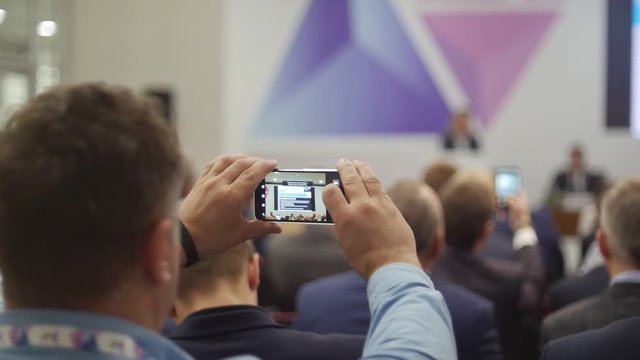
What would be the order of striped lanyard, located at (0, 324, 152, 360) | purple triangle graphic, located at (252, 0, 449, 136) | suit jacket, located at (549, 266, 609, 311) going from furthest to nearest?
purple triangle graphic, located at (252, 0, 449, 136)
suit jacket, located at (549, 266, 609, 311)
striped lanyard, located at (0, 324, 152, 360)

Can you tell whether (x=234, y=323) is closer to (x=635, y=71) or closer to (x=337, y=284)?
(x=337, y=284)

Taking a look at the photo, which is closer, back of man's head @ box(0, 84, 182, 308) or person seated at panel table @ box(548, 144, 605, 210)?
back of man's head @ box(0, 84, 182, 308)

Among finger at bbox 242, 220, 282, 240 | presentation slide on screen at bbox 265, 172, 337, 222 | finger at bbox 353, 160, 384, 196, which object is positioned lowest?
finger at bbox 242, 220, 282, 240

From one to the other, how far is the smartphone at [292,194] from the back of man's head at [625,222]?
4.17 ft

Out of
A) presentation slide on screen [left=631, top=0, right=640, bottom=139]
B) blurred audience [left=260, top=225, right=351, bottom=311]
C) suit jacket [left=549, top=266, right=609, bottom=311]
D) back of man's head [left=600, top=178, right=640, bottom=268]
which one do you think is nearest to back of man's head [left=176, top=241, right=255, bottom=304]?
back of man's head [left=600, top=178, right=640, bottom=268]

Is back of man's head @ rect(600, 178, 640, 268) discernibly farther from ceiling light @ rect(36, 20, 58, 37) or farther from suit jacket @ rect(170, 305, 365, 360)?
ceiling light @ rect(36, 20, 58, 37)

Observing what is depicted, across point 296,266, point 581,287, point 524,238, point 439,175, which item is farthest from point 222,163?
point 439,175

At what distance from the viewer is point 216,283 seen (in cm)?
178

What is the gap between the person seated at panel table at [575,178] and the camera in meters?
9.82

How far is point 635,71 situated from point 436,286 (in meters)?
8.30

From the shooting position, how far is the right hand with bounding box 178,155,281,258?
1246 mm

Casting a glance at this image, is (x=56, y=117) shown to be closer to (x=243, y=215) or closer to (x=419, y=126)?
(x=243, y=215)

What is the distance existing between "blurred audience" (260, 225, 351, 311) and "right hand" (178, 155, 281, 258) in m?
2.43

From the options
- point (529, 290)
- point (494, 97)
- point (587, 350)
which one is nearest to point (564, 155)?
point (494, 97)
